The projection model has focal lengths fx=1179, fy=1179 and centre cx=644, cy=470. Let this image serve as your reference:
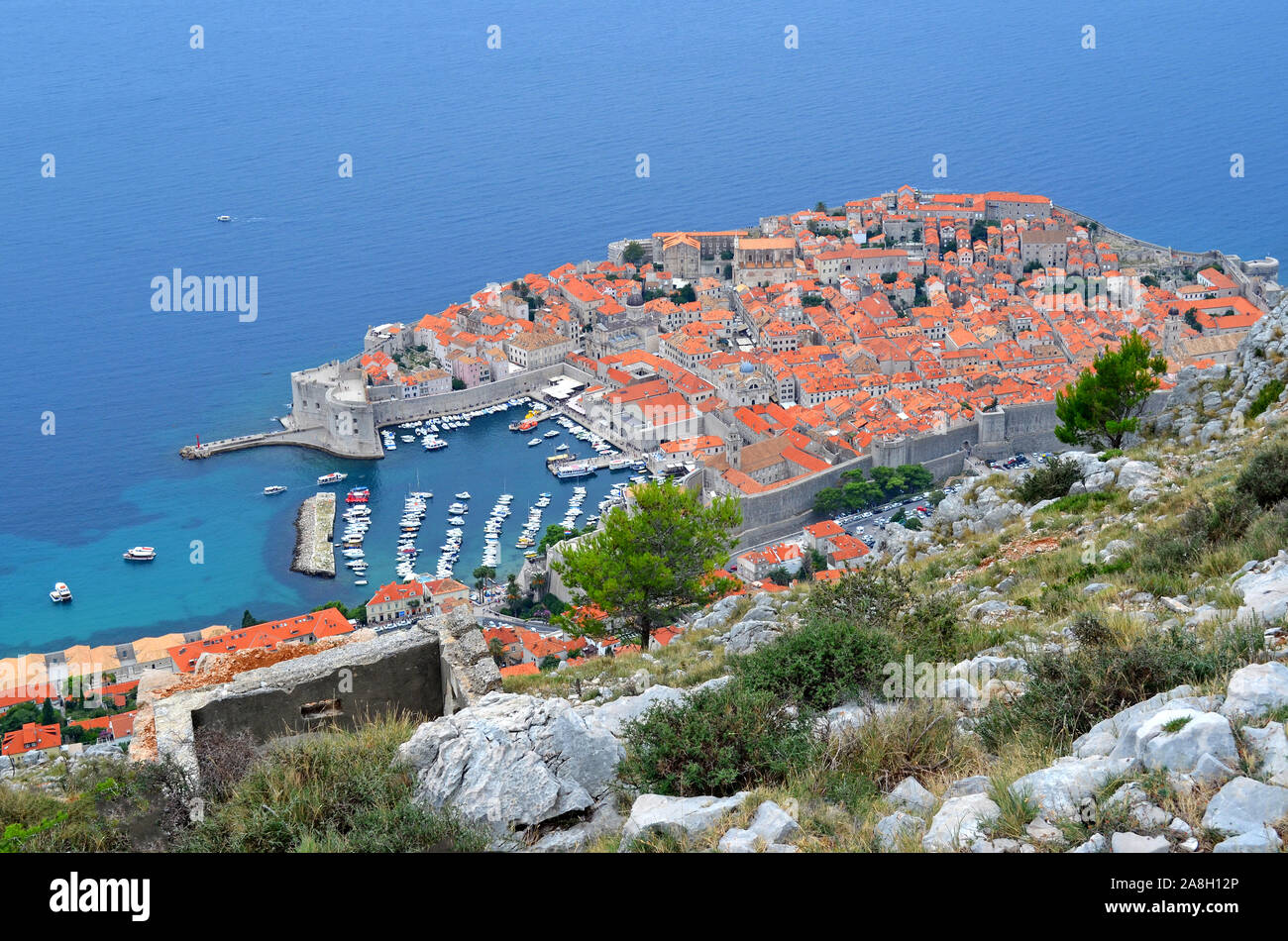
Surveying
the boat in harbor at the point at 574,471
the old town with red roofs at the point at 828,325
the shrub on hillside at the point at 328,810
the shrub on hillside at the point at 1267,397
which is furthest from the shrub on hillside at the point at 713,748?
the boat in harbor at the point at 574,471

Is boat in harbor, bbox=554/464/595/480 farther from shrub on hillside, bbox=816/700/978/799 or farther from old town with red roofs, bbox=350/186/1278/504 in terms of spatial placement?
shrub on hillside, bbox=816/700/978/799

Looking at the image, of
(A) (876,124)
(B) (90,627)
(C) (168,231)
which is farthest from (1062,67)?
(B) (90,627)

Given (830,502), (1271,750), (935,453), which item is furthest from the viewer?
(935,453)

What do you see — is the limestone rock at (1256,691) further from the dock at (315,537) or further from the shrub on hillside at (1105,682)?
the dock at (315,537)

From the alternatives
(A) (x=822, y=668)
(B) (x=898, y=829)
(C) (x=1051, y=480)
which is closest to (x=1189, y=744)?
(B) (x=898, y=829)

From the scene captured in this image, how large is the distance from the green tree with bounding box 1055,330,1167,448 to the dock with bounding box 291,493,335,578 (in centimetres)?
1588

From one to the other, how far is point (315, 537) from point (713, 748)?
22.3 metres

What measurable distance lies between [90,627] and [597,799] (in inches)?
838

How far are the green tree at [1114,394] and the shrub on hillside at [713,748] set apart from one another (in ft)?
27.6

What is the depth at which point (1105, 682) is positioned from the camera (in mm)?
4035

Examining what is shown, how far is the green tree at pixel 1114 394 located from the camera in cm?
1176

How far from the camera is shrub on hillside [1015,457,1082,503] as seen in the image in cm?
986

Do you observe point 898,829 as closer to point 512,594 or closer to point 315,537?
point 512,594

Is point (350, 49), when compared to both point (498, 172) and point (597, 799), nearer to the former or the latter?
point (498, 172)
